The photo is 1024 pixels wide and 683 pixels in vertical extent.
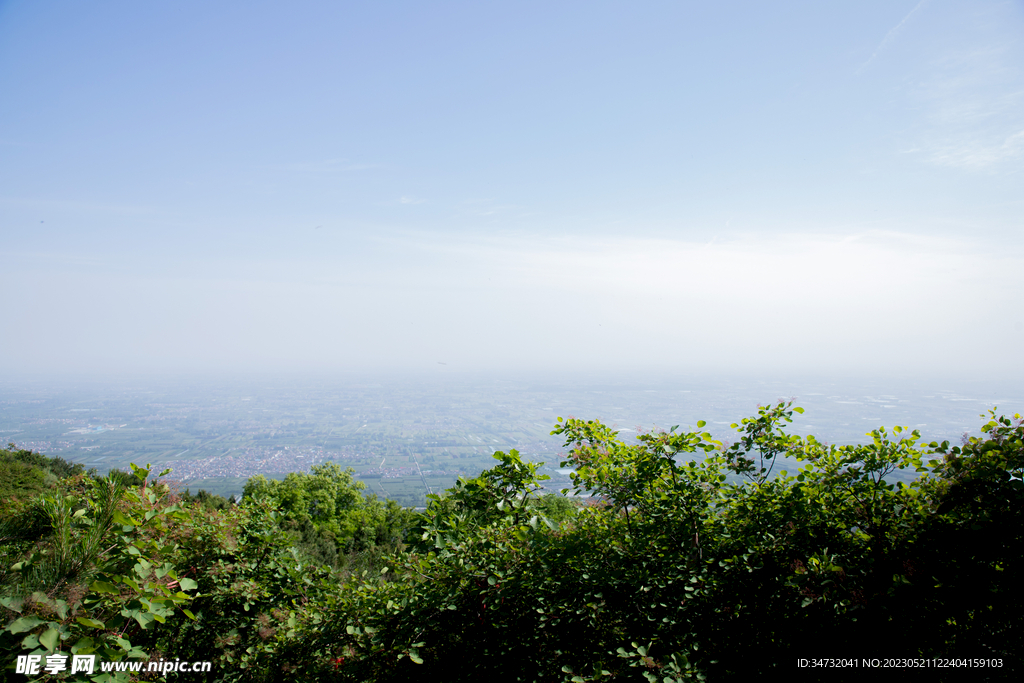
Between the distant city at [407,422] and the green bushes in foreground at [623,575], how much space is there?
125 centimetres

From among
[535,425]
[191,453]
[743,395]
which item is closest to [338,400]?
[191,453]

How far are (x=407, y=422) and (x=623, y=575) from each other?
128m

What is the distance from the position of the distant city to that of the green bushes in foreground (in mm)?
1252

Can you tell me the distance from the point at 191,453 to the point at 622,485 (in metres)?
103

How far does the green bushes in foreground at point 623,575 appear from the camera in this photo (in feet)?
10.7

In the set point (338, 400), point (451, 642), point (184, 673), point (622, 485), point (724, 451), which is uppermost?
point (724, 451)

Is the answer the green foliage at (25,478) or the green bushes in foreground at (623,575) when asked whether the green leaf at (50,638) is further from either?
the green foliage at (25,478)

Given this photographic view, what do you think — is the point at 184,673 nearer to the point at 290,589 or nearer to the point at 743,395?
the point at 290,589

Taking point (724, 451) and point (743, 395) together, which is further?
point (743, 395)

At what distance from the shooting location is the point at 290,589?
Answer: 6629 mm

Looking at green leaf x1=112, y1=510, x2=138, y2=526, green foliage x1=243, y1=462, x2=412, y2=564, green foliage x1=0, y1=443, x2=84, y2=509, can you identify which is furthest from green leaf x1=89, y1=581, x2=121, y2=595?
green foliage x1=243, y1=462, x2=412, y2=564

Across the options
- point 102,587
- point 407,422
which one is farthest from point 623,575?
point 407,422

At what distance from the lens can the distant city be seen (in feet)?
153

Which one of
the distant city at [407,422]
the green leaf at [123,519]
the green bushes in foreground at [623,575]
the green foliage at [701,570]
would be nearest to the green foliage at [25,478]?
the green leaf at [123,519]
